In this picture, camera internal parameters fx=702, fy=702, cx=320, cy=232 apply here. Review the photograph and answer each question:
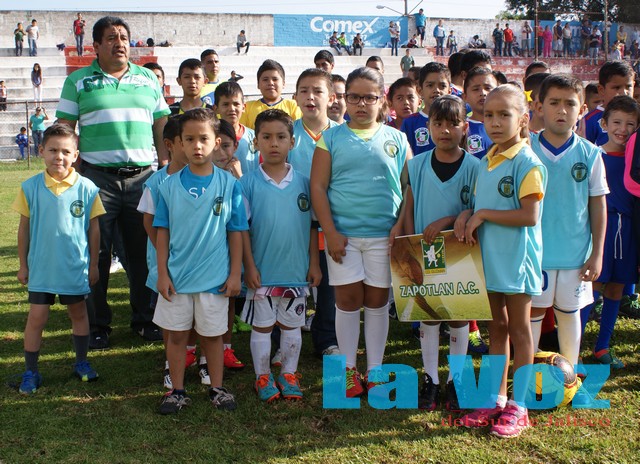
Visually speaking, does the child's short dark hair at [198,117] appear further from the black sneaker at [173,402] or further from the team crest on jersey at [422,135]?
the team crest on jersey at [422,135]

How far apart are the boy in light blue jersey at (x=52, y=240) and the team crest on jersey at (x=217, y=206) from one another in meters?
1.00

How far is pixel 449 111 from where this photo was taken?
13.0 feet

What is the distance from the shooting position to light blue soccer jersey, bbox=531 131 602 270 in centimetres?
397

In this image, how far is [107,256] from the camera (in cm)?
541

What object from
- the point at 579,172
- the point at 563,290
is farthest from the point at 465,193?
the point at 563,290

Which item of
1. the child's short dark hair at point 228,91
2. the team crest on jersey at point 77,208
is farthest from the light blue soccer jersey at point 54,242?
the child's short dark hair at point 228,91

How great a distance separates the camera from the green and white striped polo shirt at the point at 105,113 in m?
5.14

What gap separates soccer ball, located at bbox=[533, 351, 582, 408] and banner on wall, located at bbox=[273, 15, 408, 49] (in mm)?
37787

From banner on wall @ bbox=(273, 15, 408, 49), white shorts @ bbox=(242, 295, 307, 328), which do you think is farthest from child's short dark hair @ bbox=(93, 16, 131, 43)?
banner on wall @ bbox=(273, 15, 408, 49)

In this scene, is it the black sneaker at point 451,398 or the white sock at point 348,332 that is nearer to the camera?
the black sneaker at point 451,398

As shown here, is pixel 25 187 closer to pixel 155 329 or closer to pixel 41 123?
pixel 155 329

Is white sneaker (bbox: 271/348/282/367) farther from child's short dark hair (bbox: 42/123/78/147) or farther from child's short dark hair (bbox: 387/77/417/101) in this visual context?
child's short dark hair (bbox: 387/77/417/101)

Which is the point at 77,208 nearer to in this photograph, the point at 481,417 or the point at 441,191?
the point at 441,191

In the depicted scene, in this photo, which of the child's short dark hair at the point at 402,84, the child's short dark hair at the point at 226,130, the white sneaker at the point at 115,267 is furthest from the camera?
the white sneaker at the point at 115,267
